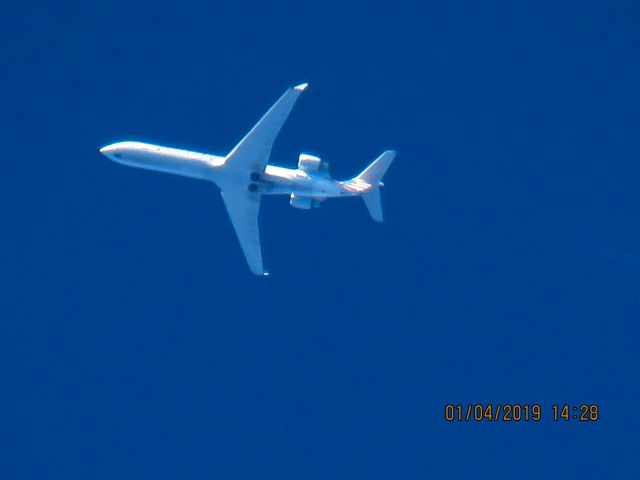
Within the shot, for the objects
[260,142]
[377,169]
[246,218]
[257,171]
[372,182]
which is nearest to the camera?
[260,142]

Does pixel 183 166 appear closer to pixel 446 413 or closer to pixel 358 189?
pixel 358 189

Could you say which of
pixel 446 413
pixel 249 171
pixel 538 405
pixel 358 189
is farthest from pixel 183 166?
pixel 538 405

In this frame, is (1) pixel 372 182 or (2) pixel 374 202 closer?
(1) pixel 372 182

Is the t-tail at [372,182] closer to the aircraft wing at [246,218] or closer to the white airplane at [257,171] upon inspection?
the white airplane at [257,171]

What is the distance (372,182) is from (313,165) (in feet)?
16.3

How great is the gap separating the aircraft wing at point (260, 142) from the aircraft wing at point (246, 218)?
1.78 m

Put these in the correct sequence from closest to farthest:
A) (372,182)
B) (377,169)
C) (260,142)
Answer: (260,142)
(377,169)
(372,182)

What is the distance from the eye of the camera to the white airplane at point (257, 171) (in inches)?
2226

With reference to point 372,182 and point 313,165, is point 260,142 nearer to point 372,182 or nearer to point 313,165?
point 313,165

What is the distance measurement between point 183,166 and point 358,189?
1309 cm

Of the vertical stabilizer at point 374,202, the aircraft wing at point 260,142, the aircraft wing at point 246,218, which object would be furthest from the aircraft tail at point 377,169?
the aircraft wing at point 246,218

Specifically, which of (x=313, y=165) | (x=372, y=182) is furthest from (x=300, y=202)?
(x=372, y=182)

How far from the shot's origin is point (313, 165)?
56.7m

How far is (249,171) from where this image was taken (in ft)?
188
